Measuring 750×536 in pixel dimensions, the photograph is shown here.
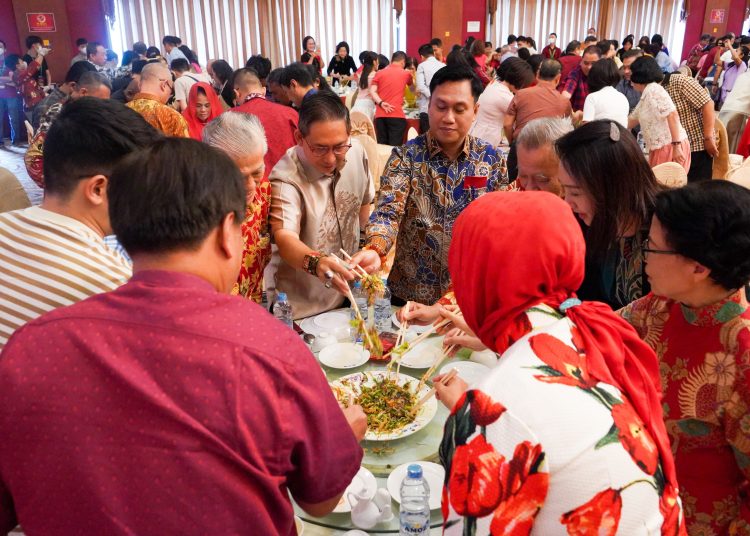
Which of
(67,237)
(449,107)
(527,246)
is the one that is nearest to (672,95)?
(449,107)

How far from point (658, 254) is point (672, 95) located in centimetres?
427

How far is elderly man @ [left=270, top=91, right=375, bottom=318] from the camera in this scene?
2.16 meters

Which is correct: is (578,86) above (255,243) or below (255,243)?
above

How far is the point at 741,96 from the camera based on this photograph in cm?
589

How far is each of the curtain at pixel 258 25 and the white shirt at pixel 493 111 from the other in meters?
8.96

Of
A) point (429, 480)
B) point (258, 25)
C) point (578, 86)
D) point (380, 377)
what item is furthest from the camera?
point (258, 25)

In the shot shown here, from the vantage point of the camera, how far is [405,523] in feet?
3.85

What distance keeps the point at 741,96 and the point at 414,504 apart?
6424mm

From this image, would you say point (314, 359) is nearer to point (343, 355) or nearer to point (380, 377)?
point (380, 377)

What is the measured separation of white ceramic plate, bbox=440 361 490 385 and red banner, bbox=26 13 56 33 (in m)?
12.4

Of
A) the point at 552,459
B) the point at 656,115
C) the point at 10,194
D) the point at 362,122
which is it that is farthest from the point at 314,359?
the point at 656,115

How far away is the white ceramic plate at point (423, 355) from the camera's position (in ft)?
6.11

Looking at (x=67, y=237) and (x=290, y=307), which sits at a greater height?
(x=67, y=237)

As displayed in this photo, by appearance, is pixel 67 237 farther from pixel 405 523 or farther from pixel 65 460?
pixel 405 523
